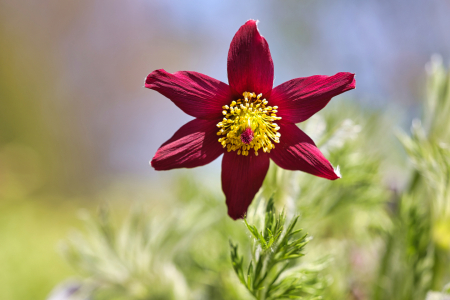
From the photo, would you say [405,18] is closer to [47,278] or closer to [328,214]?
[328,214]

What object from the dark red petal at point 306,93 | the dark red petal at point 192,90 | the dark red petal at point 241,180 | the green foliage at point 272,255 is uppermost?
the dark red petal at point 192,90

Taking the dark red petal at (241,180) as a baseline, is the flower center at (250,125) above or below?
above

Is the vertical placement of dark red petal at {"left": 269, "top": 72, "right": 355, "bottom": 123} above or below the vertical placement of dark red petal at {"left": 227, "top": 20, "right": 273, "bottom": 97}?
below

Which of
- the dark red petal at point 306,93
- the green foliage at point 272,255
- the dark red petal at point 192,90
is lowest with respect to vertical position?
the green foliage at point 272,255

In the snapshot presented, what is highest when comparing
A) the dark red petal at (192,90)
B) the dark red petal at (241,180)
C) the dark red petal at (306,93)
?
the dark red petal at (192,90)

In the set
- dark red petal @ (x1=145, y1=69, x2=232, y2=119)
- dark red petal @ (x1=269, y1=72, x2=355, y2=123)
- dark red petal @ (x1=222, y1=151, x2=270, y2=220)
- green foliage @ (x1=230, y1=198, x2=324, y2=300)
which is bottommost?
green foliage @ (x1=230, y1=198, x2=324, y2=300)

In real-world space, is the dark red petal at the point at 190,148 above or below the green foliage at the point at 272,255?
above

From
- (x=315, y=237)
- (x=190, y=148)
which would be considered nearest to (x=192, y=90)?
(x=190, y=148)
